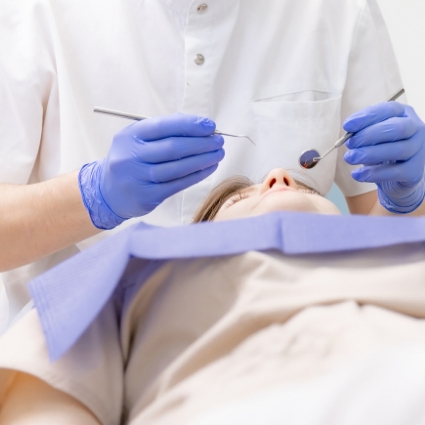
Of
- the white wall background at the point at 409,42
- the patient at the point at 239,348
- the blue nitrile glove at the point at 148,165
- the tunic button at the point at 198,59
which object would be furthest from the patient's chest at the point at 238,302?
the white wall background at the point at 409,42

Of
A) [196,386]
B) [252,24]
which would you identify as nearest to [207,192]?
[252,24]

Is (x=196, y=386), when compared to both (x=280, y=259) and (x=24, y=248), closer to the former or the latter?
(x=280, y=259)

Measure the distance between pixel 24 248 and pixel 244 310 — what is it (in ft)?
1.62

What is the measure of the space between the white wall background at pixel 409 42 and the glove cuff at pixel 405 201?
59cm

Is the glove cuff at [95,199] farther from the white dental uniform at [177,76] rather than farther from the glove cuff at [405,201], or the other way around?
the glove cuff at [405,201]

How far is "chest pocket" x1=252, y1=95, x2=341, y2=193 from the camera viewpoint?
110cm

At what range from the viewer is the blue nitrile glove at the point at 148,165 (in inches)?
32.5

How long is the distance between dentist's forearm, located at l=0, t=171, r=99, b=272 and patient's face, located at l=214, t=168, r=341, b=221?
24 cm

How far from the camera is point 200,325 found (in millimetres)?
591

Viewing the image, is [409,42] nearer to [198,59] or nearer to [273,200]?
[198,59]

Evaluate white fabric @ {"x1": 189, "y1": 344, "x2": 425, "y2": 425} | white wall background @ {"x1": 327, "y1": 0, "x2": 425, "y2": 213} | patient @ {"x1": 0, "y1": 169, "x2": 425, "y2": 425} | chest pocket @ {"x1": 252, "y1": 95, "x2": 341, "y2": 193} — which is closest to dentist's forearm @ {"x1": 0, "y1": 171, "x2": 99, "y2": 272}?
patient @ {"x1": 0, "y1": 169, "x2": 425, "y2": 425}

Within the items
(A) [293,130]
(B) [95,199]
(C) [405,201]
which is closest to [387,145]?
(C) [405,201]

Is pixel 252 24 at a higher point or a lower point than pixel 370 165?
higher

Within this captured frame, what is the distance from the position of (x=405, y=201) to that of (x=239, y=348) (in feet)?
1.94
